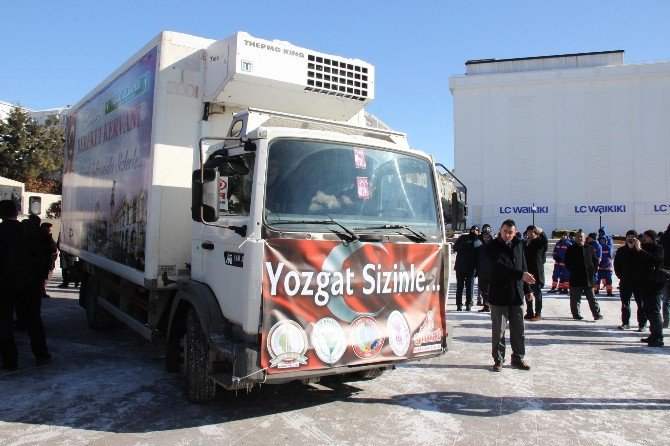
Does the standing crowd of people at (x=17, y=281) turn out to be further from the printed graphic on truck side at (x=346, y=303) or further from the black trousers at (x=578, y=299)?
the black trousers at (x=578, y=299)

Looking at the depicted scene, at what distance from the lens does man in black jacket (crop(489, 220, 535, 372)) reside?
6391 millimetres

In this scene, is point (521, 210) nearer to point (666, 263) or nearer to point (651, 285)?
point (666, 263)

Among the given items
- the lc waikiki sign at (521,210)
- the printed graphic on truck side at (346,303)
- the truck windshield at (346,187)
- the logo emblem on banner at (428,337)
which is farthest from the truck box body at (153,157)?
the lc waikiki sign at (521,210)

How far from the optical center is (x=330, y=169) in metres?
4.44

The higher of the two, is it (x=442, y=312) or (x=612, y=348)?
(x=442, y=312)

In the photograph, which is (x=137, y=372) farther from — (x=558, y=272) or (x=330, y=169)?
(x=558, y=272)

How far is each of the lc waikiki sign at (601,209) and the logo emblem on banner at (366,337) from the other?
6047 cm

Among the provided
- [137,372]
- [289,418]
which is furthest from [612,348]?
[137,372]

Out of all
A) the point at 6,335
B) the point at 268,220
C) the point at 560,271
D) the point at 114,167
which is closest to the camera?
the point at 268,220

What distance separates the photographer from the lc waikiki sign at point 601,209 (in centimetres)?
5775

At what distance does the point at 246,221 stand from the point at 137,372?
307cm

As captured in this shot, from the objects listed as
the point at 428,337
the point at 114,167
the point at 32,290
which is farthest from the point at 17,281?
the point at 428,337

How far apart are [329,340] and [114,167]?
4089mm

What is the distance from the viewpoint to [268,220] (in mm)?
4066
